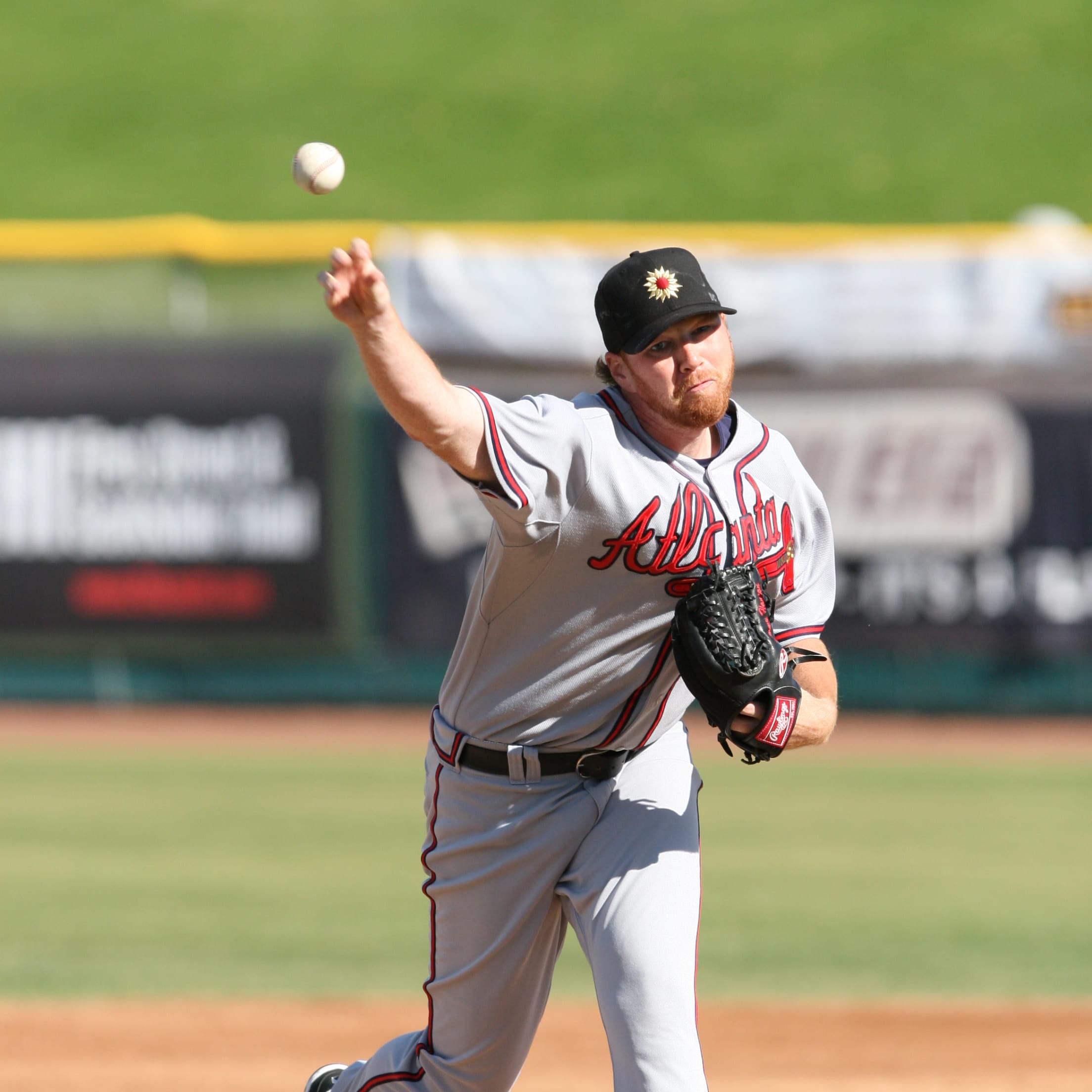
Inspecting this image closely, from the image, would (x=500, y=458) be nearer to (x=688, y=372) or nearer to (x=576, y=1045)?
(x=688, y=372)

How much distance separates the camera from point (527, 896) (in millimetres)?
3424

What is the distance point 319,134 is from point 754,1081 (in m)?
19.6

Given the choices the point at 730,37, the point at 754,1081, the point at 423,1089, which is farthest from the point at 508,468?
the point at 730,37

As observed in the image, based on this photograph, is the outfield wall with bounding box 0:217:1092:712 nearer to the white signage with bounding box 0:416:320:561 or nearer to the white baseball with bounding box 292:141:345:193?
the white signage with bounding box 0:416:320:561

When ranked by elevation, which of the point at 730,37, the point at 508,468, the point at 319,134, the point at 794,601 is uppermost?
the point at 730,37

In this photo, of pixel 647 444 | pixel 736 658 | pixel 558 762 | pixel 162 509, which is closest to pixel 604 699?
pixel 558 762

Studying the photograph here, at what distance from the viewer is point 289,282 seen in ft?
43.1

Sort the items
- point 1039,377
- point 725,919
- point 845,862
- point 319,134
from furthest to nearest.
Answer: point 319,134 → point 1039,377 → point 845,862 → point 725,919

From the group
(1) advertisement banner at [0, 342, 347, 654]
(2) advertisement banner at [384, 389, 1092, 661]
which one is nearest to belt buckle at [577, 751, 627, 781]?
(2) advertisement banner at [384, 389, 1092, 661]

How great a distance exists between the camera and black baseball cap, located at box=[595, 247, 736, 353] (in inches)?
130

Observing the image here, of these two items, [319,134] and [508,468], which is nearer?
[508,468]

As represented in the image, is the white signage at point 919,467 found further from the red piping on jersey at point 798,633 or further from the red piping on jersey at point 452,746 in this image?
the red piping on jersey at point 452,746

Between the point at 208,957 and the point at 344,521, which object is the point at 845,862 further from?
the point at 344,521

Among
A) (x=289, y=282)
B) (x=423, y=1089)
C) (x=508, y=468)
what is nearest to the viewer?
(x=508, y=468)
